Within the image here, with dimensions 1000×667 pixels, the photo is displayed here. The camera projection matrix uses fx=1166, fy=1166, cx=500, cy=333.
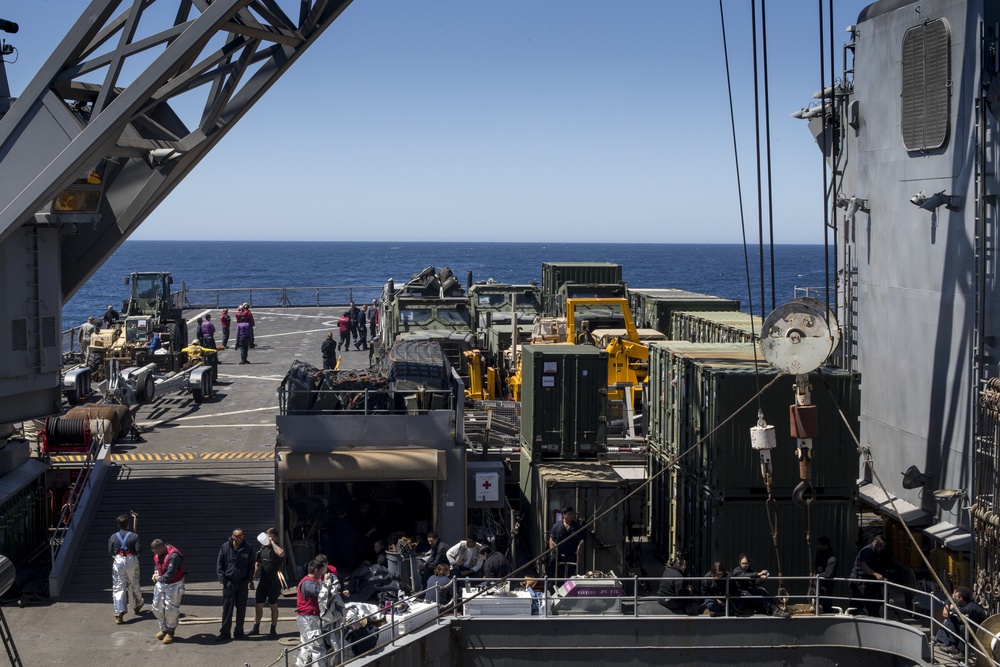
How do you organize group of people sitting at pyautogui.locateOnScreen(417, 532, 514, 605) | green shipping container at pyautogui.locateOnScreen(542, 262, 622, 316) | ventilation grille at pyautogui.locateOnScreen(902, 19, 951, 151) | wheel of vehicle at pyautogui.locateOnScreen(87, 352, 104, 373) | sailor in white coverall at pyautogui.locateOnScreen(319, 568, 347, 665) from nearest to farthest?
sailor in white coverall at pyautogui.locateOnScreen(319, 568, 347, 665)
group of people sitting at pyautogui.locateOnScreen(417, 532, 514, 605)
ventilation grille at pyautogui.locateOnScreen(902, 19, 951, 151)
wheel of vehicle at pyautogui.locateOnScreen(87, 352, 104, 373)
green shipping container at pyautogui.locateOnScreen(542, 262, 622, 316)

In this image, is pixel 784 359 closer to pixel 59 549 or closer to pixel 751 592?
pixel 751 592

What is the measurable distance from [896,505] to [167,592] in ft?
34.7

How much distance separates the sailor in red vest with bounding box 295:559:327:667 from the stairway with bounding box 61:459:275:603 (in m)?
3.93

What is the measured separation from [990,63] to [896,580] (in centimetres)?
705

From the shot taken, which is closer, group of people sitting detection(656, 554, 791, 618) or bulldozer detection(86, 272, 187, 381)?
group of people sitting detection(656, 554, 791, 618)

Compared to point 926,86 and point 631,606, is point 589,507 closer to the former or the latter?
point 631,606

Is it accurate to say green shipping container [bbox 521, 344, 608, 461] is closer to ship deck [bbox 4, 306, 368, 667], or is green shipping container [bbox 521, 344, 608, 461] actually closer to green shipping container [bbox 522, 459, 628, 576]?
green shipping container [bbox 522, 459, 628, 576]

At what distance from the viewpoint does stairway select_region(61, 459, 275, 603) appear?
17.3 metres

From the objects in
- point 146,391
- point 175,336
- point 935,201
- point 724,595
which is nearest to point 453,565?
point 724,595

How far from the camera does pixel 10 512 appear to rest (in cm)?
1730

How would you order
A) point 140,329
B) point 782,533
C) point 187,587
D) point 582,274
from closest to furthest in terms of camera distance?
point 782,533
point 187,587
point 140,329
point 582,274

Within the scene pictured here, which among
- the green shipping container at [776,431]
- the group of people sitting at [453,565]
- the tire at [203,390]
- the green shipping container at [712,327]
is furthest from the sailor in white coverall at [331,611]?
the tire at [203,390]

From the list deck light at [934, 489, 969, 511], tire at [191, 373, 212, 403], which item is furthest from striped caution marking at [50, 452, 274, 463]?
deck light at [934, 489, 969, 511]

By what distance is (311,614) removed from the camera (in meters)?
13.7
